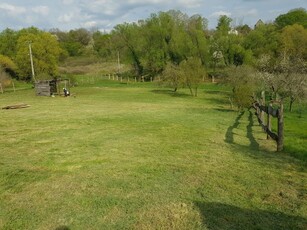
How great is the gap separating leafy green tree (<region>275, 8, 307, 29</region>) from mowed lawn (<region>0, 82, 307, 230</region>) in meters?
69.6

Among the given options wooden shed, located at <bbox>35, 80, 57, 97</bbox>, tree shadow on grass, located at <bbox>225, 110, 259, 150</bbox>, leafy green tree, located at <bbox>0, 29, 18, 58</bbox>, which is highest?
leafy green tree, located at <bbox>0, 29, 18, 58</bbox>

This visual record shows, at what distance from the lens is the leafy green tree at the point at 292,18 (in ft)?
236

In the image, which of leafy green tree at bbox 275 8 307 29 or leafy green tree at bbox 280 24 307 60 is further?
leafy green tree at bbox 275 8 307 29

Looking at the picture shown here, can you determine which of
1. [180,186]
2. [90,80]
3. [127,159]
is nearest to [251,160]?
[180,186]

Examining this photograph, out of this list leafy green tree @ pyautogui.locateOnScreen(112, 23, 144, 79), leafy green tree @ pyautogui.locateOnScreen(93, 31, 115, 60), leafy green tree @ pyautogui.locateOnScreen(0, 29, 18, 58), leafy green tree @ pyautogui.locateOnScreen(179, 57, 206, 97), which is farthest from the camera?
leafy green tree @ pyautogui.locateOnScreen(93, 31, 115, 60)

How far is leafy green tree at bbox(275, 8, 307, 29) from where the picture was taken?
7206cm

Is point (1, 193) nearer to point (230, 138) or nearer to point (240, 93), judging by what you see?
point (230, 138)

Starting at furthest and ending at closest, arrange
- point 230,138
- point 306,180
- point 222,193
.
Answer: point 230,138, point 306,180, point 222,193

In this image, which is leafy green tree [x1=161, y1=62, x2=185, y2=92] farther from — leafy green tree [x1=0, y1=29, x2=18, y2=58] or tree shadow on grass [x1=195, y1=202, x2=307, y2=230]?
leafy green tree [x1=0, y1=29, x2=18, y2=58]

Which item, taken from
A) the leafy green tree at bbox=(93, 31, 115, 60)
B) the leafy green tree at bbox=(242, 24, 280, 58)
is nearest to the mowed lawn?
the leafy green tree at bbox=(242, 24, 280, 58)

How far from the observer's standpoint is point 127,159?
971cm

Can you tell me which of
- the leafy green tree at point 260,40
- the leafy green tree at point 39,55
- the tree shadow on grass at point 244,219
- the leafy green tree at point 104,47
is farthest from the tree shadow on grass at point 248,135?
the leafy green tree at point 104,47

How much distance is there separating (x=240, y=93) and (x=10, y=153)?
18.1m

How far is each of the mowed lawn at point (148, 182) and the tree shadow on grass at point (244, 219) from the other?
0.02 m
